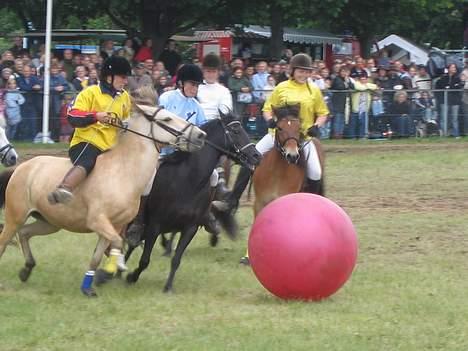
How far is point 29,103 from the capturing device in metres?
22.2

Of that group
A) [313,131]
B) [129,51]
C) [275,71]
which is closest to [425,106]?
[275,71]

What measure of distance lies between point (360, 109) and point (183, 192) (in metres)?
14.6

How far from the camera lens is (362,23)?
135ft

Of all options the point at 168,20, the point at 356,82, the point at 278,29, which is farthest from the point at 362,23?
the point at 356,82

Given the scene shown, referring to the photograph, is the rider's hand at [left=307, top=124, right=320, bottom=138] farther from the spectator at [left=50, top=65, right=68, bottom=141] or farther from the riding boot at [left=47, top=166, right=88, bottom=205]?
the spectator at [left=50, top=65, right=68, bottom=141]

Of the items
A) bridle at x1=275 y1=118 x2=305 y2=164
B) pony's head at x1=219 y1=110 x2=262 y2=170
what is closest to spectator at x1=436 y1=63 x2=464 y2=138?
→ bridle at x1=275 y1=118 x2=305 y2=164

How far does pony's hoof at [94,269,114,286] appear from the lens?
32.5 ft

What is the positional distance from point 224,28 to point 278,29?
1.83 m

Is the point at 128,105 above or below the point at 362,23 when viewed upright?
below

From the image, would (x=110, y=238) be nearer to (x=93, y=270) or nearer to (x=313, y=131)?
(x=93, y=270)

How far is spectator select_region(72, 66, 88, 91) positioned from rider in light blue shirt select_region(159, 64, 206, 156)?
11023 mm

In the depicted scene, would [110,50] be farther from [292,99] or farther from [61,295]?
[61,295]

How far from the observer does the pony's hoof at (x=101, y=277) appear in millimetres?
9909

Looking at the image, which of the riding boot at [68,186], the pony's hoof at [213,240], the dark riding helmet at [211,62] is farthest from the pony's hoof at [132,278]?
the dark riding helmet at [211,62]
